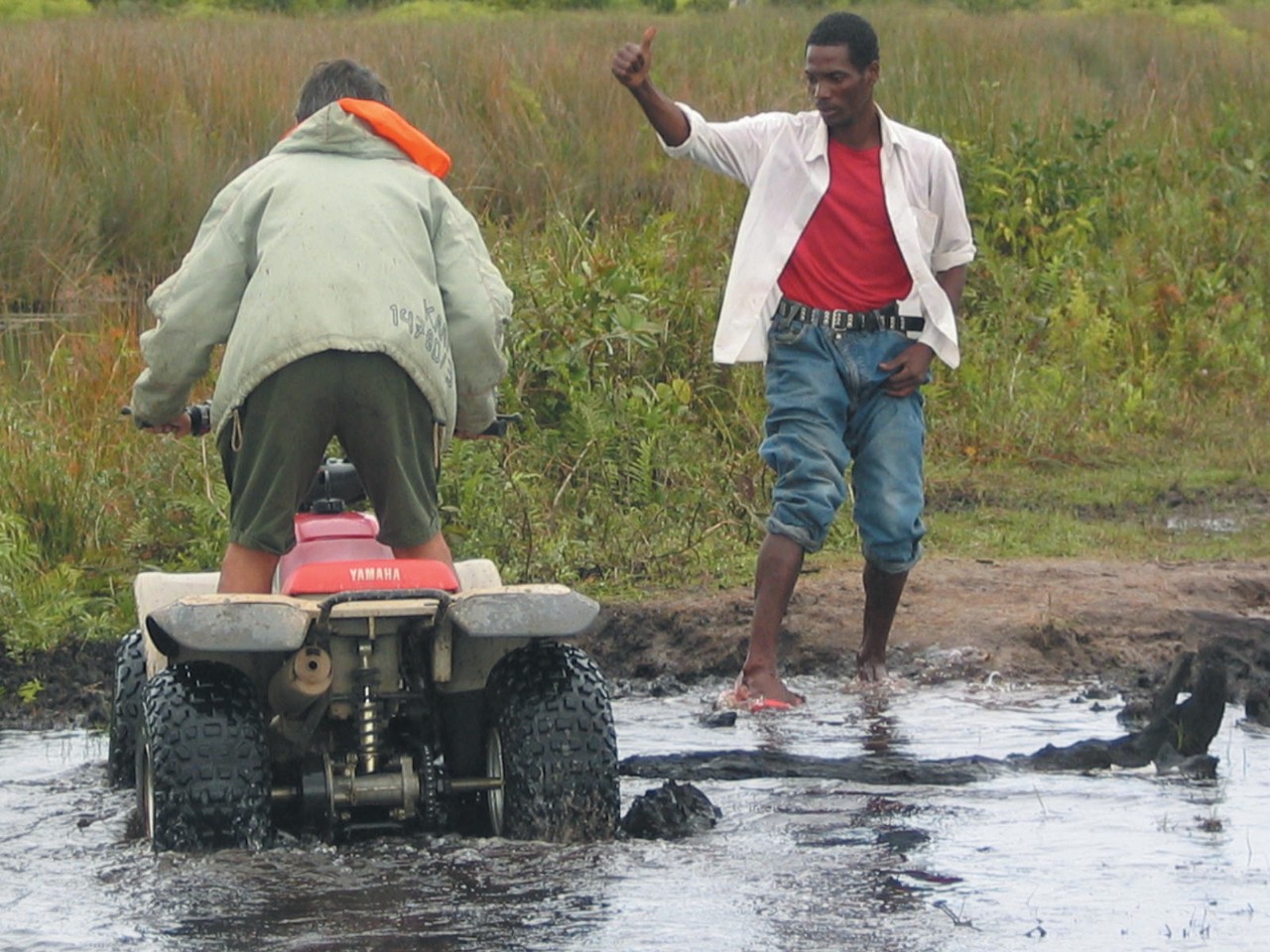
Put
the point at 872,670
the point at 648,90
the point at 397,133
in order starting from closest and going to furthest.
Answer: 1. the point at 397,133
2. the point at 648,90
3. the point at 872,670

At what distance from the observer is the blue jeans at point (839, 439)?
20.7 ft

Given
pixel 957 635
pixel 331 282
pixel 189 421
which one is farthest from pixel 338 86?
pixel 957 635

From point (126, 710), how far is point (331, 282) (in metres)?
1.44

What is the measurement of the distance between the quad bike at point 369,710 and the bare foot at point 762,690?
1621 mm

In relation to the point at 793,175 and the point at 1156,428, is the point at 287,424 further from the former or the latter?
the point at 1156,428

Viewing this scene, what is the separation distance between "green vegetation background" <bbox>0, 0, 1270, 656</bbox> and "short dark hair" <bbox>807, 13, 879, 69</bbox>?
2.20 m

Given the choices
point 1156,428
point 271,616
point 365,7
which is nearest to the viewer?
point 271,616

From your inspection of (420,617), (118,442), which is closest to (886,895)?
(420,617)

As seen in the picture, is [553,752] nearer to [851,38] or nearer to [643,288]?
[851,38]

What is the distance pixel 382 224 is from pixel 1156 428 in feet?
22.6

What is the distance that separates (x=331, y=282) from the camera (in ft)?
14.8

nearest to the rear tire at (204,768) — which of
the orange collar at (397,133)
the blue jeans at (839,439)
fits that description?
the orange collar at (397,133)

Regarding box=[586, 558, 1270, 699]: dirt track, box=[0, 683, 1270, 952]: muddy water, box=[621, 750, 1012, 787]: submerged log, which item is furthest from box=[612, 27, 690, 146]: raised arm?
box=[0, 683, 1270, 952]: muddy water

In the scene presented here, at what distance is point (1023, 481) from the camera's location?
384 inches
